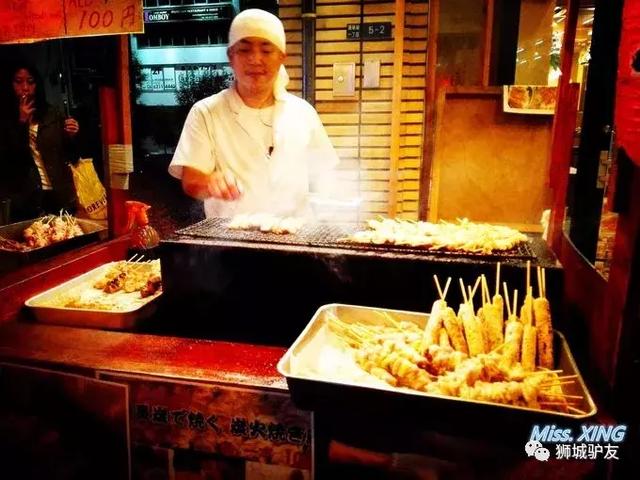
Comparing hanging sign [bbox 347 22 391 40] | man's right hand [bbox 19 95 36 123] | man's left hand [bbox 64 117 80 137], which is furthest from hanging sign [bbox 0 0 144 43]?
hanging sign [bbox 347 22 391 40]

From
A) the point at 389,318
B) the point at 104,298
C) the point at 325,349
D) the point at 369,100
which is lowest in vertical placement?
the point at 104,298

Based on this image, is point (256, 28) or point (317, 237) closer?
point (317, 237)

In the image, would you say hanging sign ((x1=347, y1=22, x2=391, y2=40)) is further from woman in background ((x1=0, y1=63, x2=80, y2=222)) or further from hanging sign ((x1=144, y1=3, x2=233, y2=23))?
hanging sign ((x1=144, y1=3, x2=233, y2=23))

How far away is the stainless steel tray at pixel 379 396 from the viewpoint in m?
1.74

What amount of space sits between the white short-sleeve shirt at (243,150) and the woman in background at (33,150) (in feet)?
6.43

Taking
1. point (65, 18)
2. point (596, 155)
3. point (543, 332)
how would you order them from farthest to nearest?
point (65, 18), point (596, 155), point (543, 332)

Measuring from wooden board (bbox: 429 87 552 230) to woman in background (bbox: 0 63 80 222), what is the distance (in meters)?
5.13

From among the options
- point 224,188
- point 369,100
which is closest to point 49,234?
point 224,188

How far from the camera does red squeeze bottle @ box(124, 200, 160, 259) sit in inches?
182

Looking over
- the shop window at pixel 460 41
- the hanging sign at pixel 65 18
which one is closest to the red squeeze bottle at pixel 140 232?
the hanging sign at pixel 65 18

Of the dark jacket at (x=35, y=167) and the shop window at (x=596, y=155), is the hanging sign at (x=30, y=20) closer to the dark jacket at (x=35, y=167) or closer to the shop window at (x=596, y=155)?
the dark jacket at (x=35, y=167)

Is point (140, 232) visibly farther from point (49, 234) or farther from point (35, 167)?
point (35, 167)

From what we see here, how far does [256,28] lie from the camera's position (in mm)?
4160

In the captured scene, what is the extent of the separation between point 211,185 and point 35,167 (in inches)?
141
